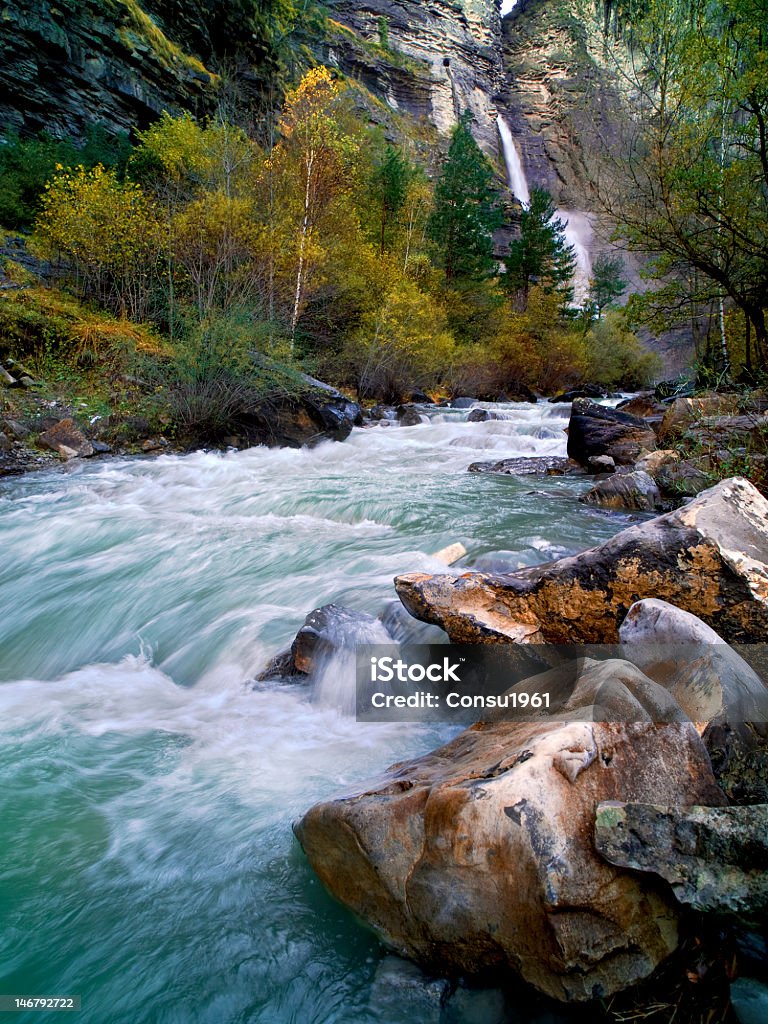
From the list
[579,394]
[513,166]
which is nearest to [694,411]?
[579,394]

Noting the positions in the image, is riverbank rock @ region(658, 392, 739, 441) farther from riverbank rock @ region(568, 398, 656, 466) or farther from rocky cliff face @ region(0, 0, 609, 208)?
rocky cliff face @ region(0, 0, 609, 208)

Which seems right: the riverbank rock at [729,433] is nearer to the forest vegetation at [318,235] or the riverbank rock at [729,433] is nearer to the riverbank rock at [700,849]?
the forest vegetation at [318,235]

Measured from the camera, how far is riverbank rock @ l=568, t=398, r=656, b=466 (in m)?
9.98

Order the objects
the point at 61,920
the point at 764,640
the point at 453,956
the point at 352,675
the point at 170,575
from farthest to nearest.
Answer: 1. the point at 170,575
2. the point at 352,675
3. the point at 764,640
4. the point at 61,920
5. the point at 453,956

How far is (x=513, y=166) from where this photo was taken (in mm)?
57969

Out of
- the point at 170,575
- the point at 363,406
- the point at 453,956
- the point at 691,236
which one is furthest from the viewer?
the point at 363,406

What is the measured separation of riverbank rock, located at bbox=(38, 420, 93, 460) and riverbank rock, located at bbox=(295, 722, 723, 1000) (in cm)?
1015

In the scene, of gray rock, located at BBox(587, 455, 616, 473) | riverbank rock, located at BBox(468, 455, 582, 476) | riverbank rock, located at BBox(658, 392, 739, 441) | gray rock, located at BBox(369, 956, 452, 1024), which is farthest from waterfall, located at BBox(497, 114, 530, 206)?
gray rock, located at BBox(369, 956, 452, 1024)

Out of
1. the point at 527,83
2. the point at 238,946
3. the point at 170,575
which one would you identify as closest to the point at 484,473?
the point at 170,575

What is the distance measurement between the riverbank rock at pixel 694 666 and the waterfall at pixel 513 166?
6235 centimetres

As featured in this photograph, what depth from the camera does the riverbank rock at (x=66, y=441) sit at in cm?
1015

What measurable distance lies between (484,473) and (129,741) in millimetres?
8506

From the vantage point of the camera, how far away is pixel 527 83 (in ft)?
203

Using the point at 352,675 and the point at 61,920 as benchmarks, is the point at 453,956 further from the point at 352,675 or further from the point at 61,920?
the point at 352,675
